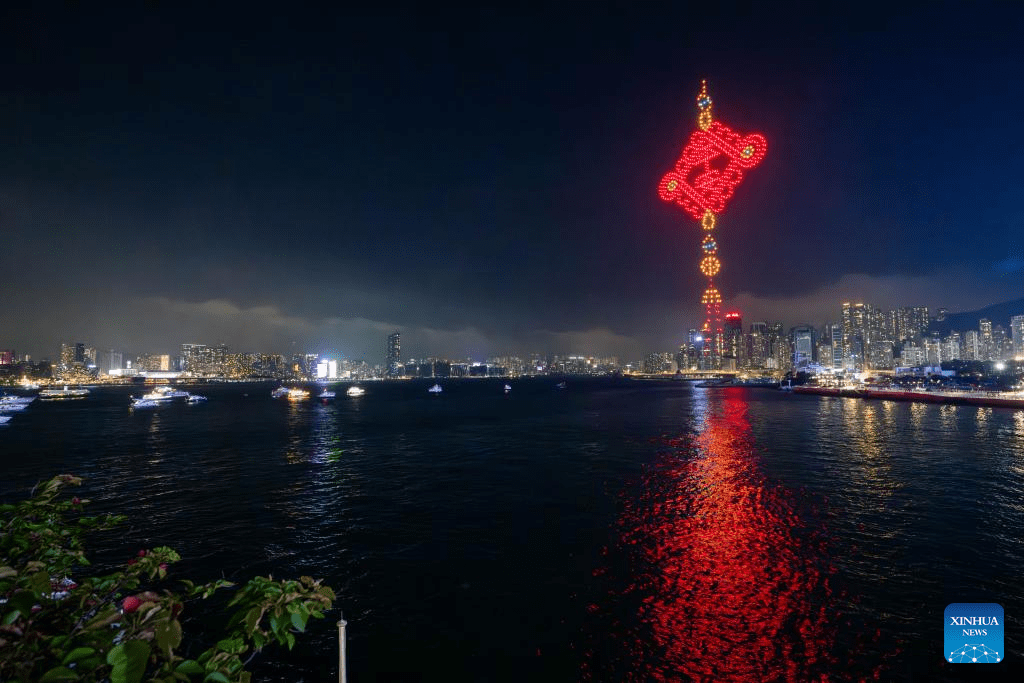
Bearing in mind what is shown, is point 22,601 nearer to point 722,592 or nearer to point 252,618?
point 252,618

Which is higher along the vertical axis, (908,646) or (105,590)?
(105,590)

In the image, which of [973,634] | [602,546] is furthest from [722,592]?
[973,634]

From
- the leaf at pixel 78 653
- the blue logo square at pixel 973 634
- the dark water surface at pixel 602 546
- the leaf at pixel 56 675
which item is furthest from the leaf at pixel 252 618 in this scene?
the blue logo square at pixel 973 634

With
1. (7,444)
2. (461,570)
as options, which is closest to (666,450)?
(461,570)

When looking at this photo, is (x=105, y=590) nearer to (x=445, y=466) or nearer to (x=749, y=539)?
(x=749, y=539)

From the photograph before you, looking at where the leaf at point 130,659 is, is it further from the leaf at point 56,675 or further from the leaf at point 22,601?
the leaf at point 22,601
